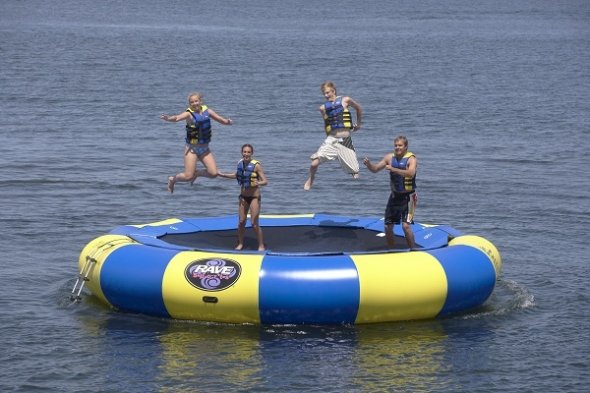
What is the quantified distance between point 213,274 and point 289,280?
42.1 inches

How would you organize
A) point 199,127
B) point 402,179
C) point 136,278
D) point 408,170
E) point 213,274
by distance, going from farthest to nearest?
point 199,127 < point 402,179 < point 408,170 < point 136,278 < point 213,274

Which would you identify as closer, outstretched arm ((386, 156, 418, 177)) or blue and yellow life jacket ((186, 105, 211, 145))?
outstretched arm ((386, 156, 418, 177))

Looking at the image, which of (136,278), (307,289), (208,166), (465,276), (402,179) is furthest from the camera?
(208,166)

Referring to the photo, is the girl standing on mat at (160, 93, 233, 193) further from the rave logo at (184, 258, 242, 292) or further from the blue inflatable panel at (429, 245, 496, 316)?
the blue inflatable panel at (429, 245, 496, 316)

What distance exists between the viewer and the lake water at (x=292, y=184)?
16.4m

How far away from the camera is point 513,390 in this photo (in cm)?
1572

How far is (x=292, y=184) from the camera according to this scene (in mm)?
28953

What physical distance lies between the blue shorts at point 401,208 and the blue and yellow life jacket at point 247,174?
203 centimetres

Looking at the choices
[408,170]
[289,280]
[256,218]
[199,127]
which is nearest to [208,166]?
[199,127]

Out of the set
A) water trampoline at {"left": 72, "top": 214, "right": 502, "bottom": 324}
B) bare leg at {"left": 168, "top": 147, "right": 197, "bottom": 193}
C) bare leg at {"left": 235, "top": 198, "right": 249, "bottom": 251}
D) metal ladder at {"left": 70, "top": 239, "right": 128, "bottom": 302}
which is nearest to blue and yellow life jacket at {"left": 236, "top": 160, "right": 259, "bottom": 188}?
bare leg at {"left": 235, "top": 198, "right": 249, "bottom": 251}

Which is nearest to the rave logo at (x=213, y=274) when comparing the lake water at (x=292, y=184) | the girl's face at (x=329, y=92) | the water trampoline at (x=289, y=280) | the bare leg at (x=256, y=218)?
the water trampoline at (x=289, y=280)

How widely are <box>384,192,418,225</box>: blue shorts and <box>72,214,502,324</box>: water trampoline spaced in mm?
461

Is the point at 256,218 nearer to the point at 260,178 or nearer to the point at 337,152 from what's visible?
the point at 260,178

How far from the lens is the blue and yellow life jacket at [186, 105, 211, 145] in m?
18.7
